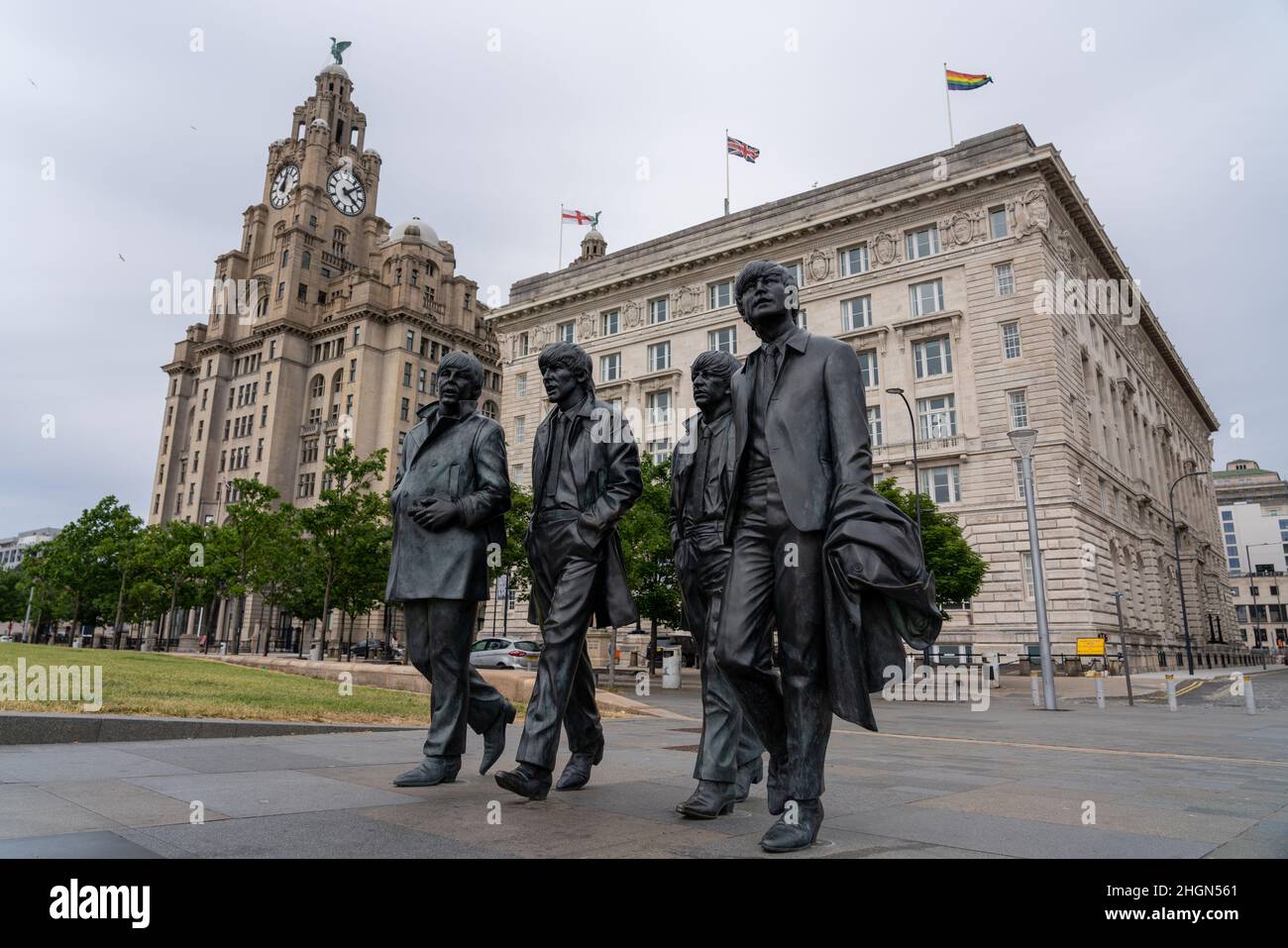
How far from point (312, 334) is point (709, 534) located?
7958 centimetres

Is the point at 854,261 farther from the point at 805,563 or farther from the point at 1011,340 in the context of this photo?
the point at 805,563

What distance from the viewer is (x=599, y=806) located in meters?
4.74

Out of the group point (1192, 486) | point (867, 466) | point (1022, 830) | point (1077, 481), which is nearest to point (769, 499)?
point (867, 466)

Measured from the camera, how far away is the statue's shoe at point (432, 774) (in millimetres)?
5188

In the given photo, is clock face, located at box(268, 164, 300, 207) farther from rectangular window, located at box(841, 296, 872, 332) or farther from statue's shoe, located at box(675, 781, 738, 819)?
statue's shoe, located at box(675, 781, 738, 819)

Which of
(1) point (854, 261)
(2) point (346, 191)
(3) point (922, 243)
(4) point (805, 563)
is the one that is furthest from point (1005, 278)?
(2) point (346, 191)

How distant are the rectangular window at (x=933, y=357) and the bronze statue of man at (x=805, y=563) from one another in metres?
40.4

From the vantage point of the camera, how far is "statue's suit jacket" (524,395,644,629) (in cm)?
521

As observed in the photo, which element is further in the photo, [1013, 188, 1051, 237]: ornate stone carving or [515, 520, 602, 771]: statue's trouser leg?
[1013, 188, 1051, 237]: ornate stone carving

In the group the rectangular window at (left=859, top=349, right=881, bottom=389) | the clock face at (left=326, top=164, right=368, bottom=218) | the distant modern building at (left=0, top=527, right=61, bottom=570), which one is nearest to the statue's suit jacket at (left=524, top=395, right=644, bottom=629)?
the rectangular window at (left=859, top=349, right=881, bottom=389)

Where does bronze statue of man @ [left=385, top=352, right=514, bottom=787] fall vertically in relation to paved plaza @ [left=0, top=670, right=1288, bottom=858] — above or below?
above

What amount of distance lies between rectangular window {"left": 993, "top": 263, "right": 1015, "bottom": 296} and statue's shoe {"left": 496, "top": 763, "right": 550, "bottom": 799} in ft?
135

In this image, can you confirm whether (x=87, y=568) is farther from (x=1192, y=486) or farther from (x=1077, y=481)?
(x=1192, y=486)

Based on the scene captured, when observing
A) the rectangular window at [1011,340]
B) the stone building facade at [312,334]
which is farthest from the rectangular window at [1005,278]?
the stone building facade at [312,334]
